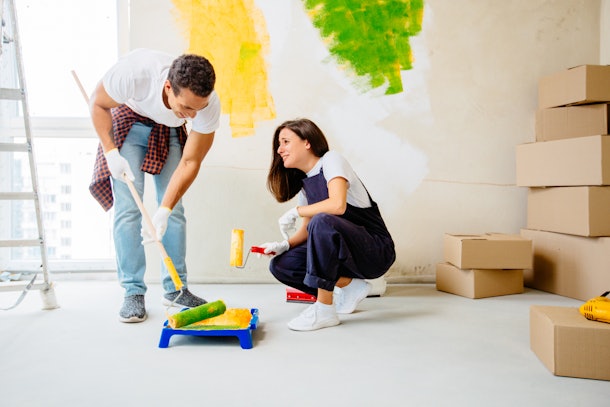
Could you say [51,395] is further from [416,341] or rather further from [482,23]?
[482,23]

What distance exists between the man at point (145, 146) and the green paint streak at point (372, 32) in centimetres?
113

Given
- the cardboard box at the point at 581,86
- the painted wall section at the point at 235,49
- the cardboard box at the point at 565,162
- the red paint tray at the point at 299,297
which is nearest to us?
the cardboard box at the point at 565,162

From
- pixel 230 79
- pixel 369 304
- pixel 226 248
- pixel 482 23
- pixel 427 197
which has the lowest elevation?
pixel 369 304

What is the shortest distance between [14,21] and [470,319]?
2049 millimetres

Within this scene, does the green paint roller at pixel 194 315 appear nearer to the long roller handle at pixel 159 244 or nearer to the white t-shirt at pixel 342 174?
the long roller handle at pixel 159 244

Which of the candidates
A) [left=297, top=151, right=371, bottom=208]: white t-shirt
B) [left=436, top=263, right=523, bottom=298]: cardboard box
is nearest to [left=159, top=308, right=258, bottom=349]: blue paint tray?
[left=297, top=151, right=371, bottom=208]: white t-shirt

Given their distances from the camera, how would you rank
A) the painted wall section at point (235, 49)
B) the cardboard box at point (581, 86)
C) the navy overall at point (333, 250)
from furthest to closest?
1. the painted wall section at point (235, 49)
2. the cardboard box at point (581, 86)
3. the navy overall at point (333, 250)

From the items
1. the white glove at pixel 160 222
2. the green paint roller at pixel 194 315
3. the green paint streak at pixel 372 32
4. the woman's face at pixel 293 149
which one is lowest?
the green paint roller at pixel 194 315

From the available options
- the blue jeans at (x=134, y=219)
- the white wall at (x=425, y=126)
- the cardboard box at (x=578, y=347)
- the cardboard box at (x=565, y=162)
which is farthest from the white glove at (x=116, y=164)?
the cardboard box at (x=565, y=162)

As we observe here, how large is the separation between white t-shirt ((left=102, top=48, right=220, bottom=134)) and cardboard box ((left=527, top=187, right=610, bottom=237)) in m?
1.60

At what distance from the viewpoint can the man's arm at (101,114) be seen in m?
1.76

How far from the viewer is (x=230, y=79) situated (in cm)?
267

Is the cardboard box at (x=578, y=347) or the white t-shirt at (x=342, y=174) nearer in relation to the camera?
the cardboard box at (x=578, y=347)

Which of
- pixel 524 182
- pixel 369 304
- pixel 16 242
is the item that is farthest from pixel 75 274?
pixel 524 182
